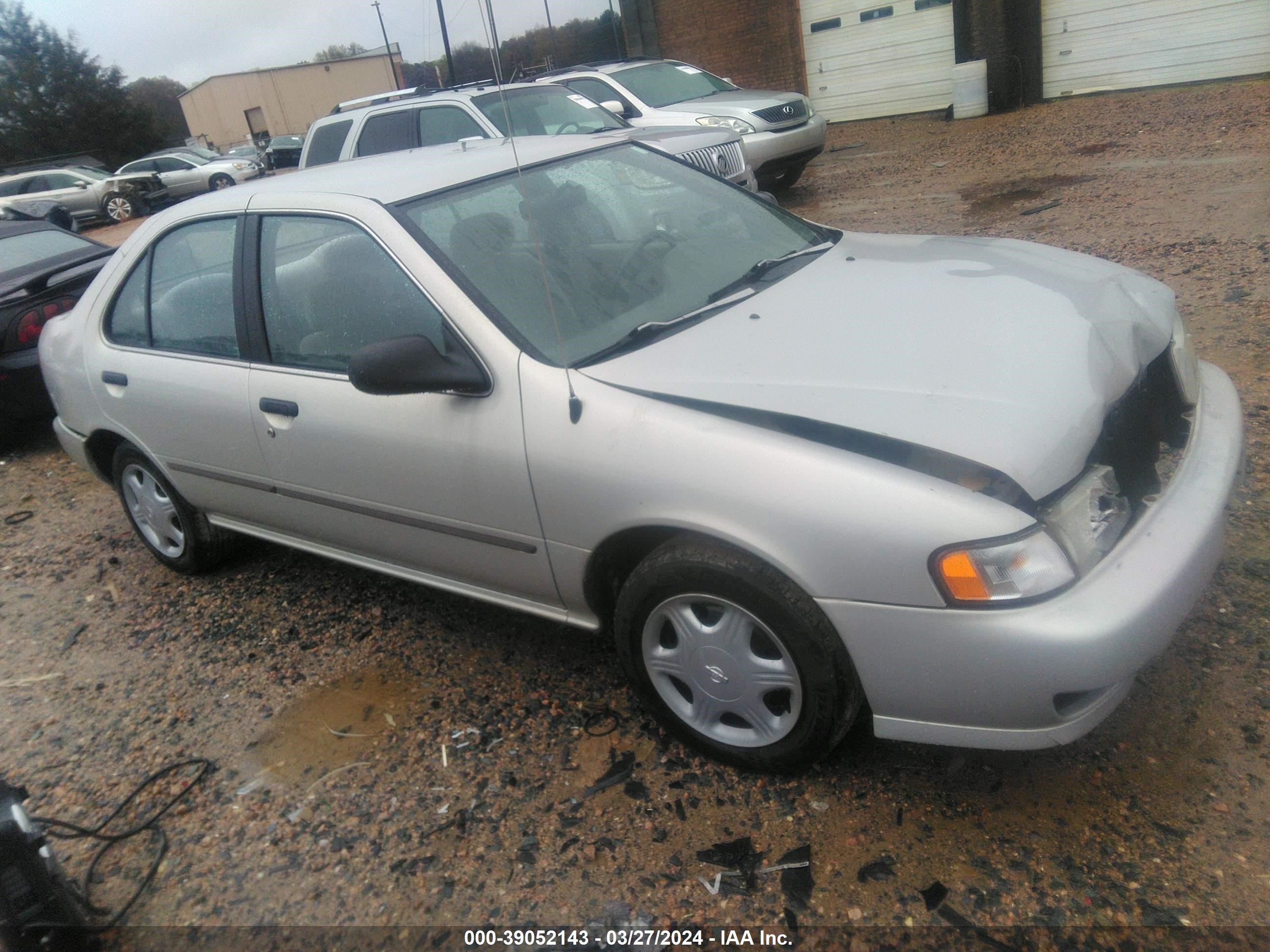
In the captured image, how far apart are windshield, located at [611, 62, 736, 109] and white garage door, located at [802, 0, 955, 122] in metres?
4.54

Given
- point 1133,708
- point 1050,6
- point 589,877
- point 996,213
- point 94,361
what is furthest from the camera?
point 1050,6

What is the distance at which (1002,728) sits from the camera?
2121 mm

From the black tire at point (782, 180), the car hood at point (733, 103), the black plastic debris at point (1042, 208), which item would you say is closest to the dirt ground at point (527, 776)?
the black plastic debris at point (1042, 208)

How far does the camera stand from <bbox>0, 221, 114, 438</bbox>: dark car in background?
243 inches

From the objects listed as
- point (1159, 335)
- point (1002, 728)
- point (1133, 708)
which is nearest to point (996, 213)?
point (1159, 335)

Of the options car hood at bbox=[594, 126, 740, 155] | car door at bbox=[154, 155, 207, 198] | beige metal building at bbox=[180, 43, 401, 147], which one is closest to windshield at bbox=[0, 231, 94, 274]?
car hood at bbox=[594, 126, 740, 155]

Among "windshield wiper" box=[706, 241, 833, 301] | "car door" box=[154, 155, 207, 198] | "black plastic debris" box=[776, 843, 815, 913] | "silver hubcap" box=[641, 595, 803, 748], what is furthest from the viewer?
"car door" box=[154, 155, 207, 198]

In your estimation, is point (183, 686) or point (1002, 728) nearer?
point (1002, 728)

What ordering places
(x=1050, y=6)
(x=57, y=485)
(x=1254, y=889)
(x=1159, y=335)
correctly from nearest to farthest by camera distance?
(x=1254, y=889)
(x=1159, y=335)
(x=57, y=485)
(x=1050, y=6)

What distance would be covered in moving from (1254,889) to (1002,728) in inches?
23.8

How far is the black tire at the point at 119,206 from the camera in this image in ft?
74.5

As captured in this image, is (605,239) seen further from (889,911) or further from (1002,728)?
(889,911)

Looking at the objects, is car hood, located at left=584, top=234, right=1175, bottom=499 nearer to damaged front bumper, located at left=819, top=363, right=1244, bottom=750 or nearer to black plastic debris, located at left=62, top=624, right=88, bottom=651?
damaged front bumper, located at left=819, top=363, right=1244, bottom=750

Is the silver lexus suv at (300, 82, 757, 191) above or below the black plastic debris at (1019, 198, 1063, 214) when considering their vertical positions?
above
